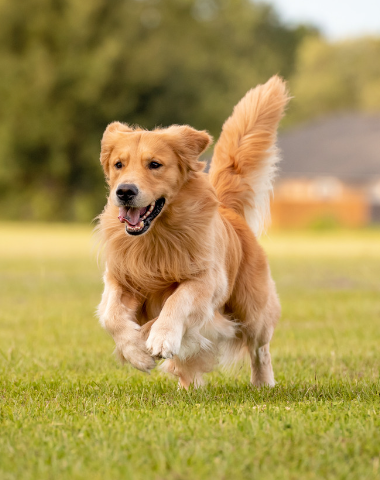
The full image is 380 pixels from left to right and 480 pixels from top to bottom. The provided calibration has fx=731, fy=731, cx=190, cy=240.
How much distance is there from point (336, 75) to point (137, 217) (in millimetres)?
60596

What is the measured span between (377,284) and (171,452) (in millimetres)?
10757

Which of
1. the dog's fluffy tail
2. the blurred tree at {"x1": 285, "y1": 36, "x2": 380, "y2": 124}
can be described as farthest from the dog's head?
the blurred tree at {"x1": 285, "y1": 36, "x2": 380, "y2": 124}

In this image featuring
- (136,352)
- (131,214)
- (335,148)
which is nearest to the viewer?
(136,352)

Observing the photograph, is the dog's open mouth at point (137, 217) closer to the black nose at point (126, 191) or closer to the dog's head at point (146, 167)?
the dog's head at point (146, 167)

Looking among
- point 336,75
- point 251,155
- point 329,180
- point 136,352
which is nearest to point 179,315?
point 136,352

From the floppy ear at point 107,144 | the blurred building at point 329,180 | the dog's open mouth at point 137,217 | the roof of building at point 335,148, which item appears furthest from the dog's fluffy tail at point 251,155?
the roof of building at point 335,148

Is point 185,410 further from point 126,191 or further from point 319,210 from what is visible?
point 319,210

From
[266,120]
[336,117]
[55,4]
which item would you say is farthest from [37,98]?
[266,120]

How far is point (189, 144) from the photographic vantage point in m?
5.21

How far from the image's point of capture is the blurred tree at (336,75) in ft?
201

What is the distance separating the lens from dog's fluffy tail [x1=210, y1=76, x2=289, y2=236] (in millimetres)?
6215

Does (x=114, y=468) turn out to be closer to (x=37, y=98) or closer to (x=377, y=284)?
(x=377, y=284)

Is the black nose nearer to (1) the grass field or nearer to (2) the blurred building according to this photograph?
(1) the grass field

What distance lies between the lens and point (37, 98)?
142ft
